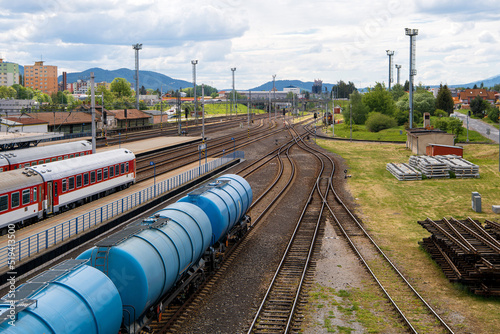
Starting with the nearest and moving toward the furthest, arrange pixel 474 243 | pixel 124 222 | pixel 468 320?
1. pixel 468 320
2. pixel 474 243
3. pixel 124 222

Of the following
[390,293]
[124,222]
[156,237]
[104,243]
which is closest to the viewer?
[104,243]

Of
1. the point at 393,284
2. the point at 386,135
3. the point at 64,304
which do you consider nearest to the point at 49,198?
the point at 393,284

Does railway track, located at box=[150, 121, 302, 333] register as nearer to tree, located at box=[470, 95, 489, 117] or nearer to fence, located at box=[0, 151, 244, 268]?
fence, located at box=[0, 151, 244, 268]

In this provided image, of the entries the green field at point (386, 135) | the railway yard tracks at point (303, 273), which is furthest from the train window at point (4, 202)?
the green field at point (386, 135)

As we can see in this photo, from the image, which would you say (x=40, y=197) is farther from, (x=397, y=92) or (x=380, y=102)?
(x=397, y=92)

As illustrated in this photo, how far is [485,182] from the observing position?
44.3 metres

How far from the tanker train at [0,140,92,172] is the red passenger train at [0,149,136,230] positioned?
519 cm

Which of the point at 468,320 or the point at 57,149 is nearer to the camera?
the point at 468,320

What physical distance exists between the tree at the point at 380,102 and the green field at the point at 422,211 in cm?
5358

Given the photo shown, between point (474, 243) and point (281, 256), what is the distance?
28.9 ft

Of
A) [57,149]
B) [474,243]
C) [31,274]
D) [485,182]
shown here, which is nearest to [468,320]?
[474,243]

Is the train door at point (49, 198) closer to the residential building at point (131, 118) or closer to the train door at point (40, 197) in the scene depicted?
the train door at point (40, 197)

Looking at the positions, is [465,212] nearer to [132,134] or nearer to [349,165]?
[349,165]

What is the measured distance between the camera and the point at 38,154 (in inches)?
1471
